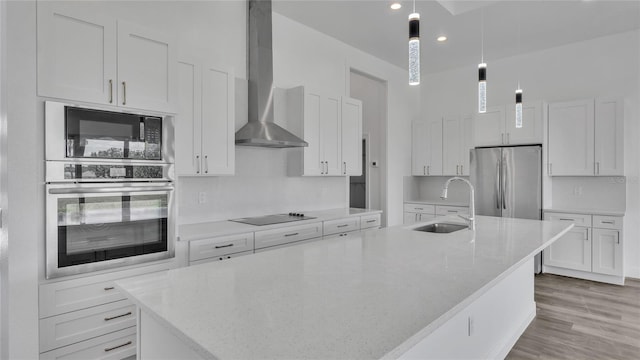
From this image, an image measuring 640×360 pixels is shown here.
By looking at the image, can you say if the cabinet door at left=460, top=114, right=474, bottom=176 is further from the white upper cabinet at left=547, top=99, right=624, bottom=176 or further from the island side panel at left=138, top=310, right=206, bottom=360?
the island side panel at left=138, top=310, right=206, bottom=360

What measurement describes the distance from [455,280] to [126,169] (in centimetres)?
206

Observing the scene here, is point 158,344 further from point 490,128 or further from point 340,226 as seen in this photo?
point 490,128

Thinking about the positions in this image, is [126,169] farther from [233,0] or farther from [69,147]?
[233,0]

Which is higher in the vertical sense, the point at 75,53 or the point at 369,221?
the point at 75,53

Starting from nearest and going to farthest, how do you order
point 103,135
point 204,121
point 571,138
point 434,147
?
1. point 103,135
2. point 204,121
3. point 571,138
4. point 434,147

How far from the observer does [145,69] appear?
236 centimetres

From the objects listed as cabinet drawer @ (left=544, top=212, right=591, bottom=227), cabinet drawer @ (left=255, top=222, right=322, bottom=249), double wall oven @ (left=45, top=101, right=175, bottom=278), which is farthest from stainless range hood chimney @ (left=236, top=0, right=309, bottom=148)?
cabinet drawer @ (left=544, top=212, right=591, bottom=227)

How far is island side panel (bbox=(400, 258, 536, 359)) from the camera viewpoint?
1.60 meters

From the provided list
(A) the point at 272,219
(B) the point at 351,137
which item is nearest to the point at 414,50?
(A) the point at 272,219

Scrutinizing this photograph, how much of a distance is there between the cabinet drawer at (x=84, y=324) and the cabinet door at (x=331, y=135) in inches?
100

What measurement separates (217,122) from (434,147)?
13.3 feet

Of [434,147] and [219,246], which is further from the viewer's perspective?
[434,147]

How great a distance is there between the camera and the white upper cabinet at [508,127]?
4824mm

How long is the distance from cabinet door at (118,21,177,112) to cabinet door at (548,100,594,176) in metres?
4.83
